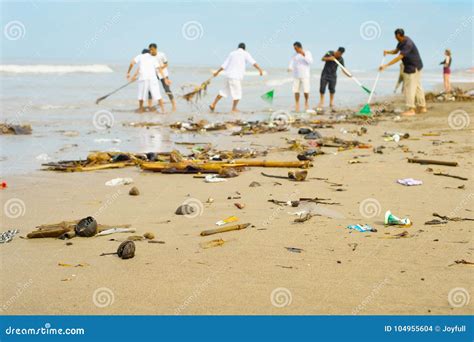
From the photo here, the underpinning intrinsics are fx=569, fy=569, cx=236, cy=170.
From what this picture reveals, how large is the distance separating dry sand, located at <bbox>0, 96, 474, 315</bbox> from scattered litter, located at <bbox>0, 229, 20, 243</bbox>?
0.19 feet

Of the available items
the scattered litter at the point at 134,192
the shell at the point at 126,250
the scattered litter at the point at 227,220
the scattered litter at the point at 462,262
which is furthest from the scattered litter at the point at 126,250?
the scattered litter at the point at 462,262

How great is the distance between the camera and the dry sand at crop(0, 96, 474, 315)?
3.13 m

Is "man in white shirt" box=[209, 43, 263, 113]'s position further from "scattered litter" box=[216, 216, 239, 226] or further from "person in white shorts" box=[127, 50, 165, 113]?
"scattered litter" box=[216, 216, 239, 226]

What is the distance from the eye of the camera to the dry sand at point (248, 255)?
10.3 feet

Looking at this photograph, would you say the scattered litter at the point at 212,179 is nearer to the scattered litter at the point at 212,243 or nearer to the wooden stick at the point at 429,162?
the scattered litter at the point at 212,243

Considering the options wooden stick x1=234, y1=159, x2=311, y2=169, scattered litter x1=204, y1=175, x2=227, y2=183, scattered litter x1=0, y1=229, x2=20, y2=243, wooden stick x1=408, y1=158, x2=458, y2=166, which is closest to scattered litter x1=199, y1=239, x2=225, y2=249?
scattered litter x1=0, y1=229, x2=20, y2=243

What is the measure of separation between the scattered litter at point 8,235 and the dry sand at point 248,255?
0.19 feet

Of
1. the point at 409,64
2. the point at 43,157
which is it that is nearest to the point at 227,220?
the point at 43,157

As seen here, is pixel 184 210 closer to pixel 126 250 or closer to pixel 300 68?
pixel 126 250

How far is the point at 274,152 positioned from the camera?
8.37 m

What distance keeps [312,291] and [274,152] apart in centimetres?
522

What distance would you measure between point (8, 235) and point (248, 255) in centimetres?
197
